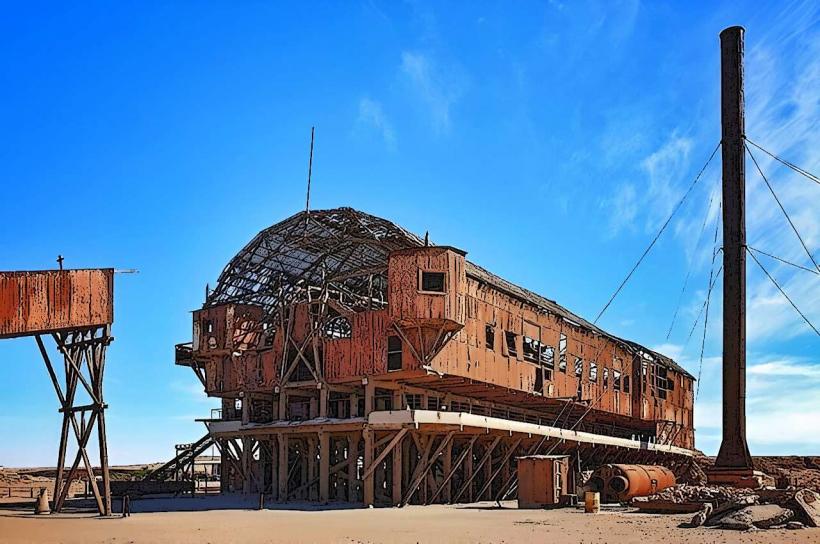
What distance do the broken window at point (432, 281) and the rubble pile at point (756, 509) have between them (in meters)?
15.0

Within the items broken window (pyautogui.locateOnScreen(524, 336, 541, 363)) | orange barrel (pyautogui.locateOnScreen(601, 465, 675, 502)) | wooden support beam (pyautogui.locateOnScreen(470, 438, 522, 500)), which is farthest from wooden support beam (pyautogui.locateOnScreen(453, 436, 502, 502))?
orange barrel (pyautogui.locateOnScreen(601, 465, 675, 502))

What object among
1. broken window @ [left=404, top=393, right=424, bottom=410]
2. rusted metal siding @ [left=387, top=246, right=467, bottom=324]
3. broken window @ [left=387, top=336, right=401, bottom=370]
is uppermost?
rusted metal siding @ [left=387, top=246, right=467, bottom=324]

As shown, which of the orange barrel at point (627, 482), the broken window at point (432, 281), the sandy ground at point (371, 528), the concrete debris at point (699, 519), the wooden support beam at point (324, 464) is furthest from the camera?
the wooden support beam at point (324, 464)

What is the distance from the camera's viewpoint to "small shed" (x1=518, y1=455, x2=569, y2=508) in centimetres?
4175

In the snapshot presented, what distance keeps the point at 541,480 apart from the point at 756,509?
13057mm

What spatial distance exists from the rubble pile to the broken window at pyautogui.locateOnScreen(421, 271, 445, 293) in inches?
592

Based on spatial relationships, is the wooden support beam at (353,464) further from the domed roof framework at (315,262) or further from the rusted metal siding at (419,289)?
the rusted metal siding at (419,289)

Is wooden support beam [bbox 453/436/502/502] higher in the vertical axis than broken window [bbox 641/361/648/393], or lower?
lower

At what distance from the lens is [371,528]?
1228 inches

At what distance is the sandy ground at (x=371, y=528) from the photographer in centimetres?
2705

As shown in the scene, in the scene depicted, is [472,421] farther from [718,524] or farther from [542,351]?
[718,524]

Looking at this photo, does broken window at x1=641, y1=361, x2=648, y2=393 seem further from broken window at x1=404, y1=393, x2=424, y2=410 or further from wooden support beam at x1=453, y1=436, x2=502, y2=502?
broken window at x1=404, y1=393, x2=424, y2=410

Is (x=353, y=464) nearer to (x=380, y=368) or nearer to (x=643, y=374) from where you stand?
(x=380, y=368)

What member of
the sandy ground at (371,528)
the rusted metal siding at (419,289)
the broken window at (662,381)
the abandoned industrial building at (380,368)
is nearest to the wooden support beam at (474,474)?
the abandoned industrial building at (380,368)
